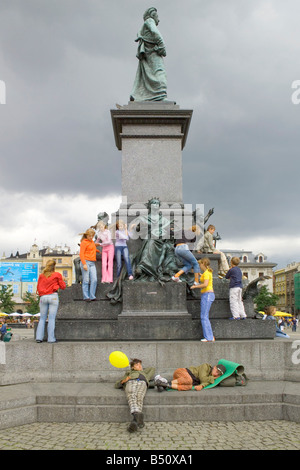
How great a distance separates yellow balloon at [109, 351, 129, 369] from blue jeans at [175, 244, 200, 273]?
9.97ft

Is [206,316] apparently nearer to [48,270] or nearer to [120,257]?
[120,257]

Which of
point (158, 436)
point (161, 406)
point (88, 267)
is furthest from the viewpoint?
point (88, 267)

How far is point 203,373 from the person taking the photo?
282 inches

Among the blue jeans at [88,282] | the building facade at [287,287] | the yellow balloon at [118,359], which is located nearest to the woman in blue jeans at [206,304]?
the yellow balloon at [118,359]

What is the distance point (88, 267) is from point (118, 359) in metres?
2.93

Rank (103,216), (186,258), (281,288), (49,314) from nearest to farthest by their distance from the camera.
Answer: (49,314), (186,258), (103,216), (281,288)

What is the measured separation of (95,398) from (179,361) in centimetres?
192

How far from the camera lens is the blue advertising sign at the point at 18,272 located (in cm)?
6807

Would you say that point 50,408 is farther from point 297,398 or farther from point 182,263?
point 182,263

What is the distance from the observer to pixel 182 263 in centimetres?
1016

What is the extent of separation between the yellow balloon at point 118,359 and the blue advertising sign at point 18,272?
63.5m

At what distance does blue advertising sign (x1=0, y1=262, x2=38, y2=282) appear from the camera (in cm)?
6807

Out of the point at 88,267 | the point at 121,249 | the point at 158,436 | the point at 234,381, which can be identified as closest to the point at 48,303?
the point at 88,267

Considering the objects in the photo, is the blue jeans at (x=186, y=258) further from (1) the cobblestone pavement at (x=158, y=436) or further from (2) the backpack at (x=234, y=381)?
(1) the cobblestone pavement at (x=158, y=436)
